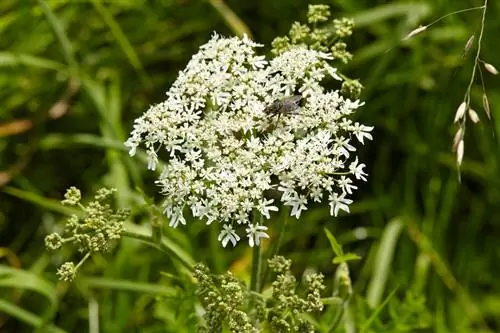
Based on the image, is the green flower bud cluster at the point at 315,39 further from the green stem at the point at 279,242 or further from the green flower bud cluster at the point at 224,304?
the green flower bud cluster at the point at 224,304

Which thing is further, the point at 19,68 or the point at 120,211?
the point at 19,68

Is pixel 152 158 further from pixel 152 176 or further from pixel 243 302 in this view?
pixel 152 176

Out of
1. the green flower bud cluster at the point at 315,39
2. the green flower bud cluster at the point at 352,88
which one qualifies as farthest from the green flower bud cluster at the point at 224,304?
the green flower bud cluster at the point at 315,39

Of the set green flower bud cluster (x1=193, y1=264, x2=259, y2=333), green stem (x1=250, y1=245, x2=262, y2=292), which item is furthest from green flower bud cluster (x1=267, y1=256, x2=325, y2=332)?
green stem (x1=250, y1=245, x2=262, y2=292)

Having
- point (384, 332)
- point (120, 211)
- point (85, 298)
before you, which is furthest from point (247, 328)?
point (85, 298)

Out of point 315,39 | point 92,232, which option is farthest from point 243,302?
point 315,39

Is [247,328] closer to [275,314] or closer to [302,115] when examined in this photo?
[275,314]

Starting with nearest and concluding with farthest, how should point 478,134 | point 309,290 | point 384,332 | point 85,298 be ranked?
point 309,290, point 384,332, point 85,298, point 478,134
